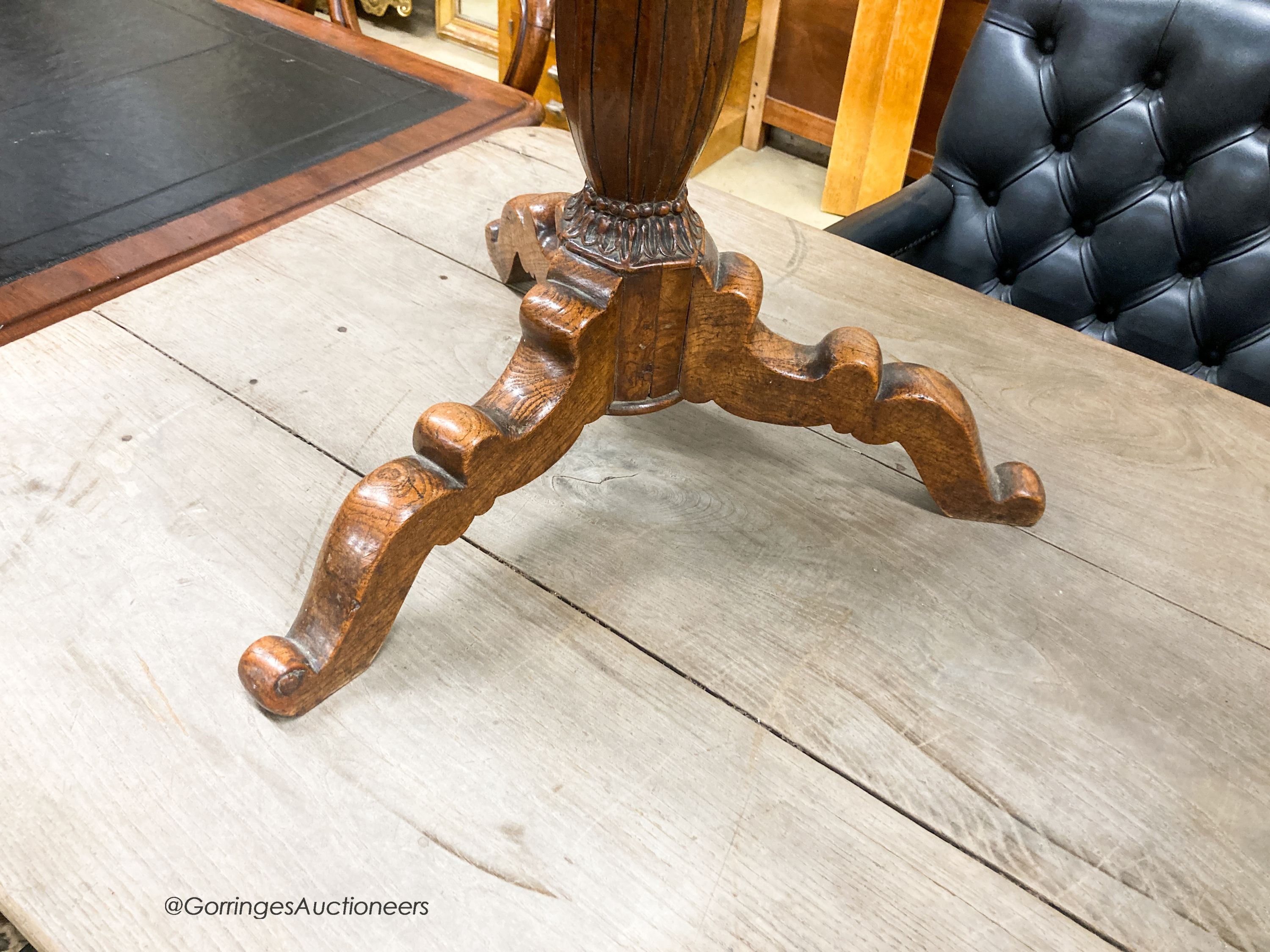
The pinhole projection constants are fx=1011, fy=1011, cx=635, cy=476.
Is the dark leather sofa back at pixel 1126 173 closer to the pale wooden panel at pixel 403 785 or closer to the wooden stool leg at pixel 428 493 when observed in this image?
the wooden stool leg at pixel 428 493

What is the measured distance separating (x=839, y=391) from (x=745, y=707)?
24cm

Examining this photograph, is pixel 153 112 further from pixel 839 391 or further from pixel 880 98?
pixel 880 98

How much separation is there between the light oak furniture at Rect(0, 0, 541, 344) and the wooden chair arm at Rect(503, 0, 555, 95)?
0.03 m

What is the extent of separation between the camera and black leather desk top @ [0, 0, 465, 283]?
39.8 inches

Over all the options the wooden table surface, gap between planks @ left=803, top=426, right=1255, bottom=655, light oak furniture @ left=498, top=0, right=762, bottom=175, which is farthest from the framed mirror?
gap between planks @ left=803, top=426, right=1255, bottom=655

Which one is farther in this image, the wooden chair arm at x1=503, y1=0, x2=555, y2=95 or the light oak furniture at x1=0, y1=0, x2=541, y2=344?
the wooden chair arm at x1=503, y1=0, x2=555, y2=95

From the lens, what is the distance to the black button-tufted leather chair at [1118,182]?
1042mm

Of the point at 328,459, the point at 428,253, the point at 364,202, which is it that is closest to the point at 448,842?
the point at 328,459

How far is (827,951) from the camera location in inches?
20.1

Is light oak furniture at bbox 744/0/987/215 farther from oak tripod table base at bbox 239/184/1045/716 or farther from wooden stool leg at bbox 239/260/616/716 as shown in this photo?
wooden stool leg at bbox 239/260/616/716

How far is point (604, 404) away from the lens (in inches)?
27.8

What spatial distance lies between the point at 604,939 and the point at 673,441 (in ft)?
1.39

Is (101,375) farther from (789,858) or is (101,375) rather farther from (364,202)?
(789,858)

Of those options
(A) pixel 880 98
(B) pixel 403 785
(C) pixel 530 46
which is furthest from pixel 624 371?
(A) pixel 880 98
